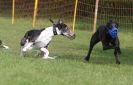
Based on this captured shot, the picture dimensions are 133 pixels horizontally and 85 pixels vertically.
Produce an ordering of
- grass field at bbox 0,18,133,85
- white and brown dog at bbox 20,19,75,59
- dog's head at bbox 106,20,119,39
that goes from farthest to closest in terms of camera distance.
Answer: white and brown dog at bbox 20,19,75,59 → dog's head at bbox 106,20,119,39 → grass field at bbox 0,18,133,85

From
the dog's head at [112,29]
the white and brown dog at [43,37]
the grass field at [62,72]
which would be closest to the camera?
the grass field at [62,72]

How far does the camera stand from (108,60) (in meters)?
14.2

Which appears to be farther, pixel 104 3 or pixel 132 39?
pixel 104 3

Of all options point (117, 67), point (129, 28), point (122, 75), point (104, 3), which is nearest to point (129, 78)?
point (122, 75)

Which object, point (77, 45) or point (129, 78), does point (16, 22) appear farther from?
point (129, 78)

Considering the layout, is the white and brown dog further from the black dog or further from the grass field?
the black dog

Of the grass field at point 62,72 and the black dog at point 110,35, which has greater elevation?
the black dog at point 110,35

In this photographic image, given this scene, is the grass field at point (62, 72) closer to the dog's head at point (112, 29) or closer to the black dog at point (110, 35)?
the black dog at point (110, 35)

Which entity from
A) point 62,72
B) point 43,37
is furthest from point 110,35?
point 62,72

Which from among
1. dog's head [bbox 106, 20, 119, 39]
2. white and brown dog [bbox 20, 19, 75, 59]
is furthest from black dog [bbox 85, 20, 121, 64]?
white and brown dog [bbox 20, 19, 75, 59]

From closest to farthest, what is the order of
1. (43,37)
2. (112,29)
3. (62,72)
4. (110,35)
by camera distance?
1. (62,72)
2. (112,29)
3. (110,35)
4. (43,37)

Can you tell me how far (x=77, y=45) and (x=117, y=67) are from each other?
6.58 metres

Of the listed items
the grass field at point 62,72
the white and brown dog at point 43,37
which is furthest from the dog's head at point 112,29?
the white and brown dog at point 43,37

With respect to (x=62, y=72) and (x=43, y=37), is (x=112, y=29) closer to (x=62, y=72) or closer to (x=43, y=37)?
(x=43, y=37)
